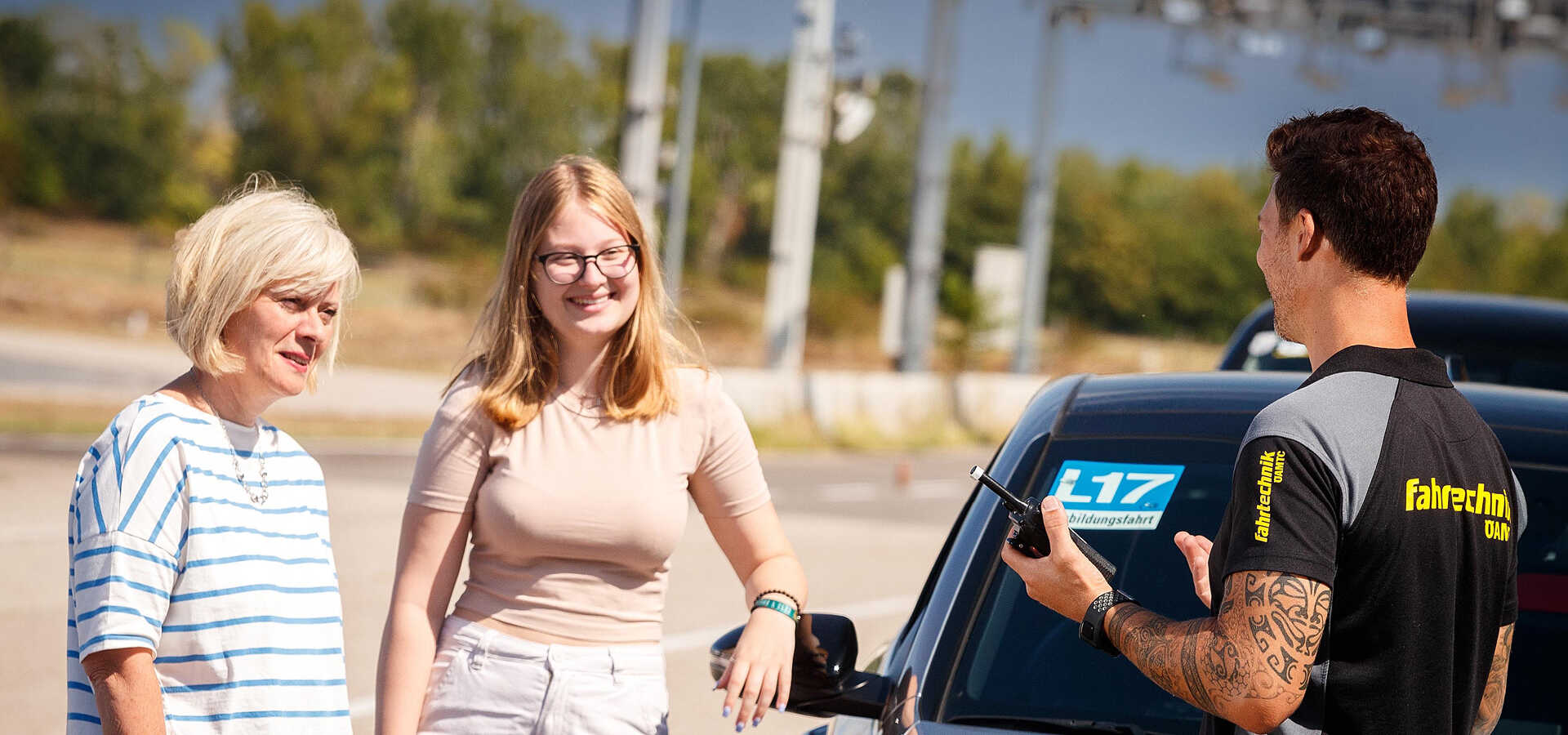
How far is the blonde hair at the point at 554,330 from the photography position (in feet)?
9.92

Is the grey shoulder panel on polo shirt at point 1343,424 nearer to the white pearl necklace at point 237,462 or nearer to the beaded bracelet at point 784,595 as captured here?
the beaded bracelet at point 784,595

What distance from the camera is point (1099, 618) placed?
81.3 inches

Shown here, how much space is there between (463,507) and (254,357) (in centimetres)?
52

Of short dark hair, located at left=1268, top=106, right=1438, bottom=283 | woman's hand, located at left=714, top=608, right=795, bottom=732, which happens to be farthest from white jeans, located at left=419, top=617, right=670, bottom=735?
short dark hair, located at left=1268, top=106, right=1438, bottom=283

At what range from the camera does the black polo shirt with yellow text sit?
183 centimetres

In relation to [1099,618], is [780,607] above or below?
below

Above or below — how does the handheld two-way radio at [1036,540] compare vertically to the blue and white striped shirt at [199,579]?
above

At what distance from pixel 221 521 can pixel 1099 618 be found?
131 centimetres

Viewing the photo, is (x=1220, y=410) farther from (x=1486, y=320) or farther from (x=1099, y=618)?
(x=1486, y=320)

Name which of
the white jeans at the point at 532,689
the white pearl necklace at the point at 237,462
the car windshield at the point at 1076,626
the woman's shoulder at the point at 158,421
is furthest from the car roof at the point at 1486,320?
the woman's shoulder at the point at 158,421

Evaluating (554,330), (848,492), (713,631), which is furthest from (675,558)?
(554,330)

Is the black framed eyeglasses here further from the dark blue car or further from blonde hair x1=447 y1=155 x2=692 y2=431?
the dark blue car

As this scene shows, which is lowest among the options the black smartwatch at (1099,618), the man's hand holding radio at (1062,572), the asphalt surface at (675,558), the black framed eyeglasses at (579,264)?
the asphalt surface at (675,558)

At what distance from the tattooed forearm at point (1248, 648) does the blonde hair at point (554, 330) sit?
131 centimetres
